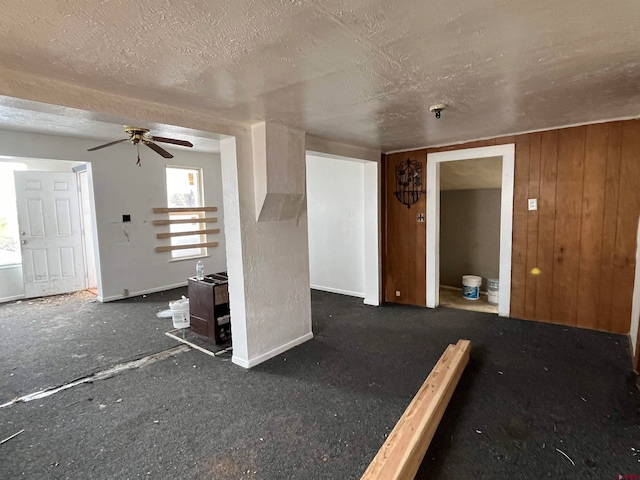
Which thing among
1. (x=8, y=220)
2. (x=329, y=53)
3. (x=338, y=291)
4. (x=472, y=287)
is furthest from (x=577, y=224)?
(x=8, y=220)

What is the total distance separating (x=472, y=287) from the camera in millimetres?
→ 4824

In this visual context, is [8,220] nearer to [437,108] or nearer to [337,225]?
[337,225]

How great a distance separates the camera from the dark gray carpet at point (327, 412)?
181cm

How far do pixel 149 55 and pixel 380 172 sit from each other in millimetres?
3440

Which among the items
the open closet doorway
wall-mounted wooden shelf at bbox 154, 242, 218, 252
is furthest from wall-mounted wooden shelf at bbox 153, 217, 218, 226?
the open closet doorway

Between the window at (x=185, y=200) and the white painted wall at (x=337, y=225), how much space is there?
81.7 inches

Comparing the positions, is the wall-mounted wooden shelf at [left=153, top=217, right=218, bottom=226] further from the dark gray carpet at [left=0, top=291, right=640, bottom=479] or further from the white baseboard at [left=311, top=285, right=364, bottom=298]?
the dark gray carpet at [left=0, top=291, right=640, bottom=479]

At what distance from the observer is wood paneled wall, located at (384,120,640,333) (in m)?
3.26

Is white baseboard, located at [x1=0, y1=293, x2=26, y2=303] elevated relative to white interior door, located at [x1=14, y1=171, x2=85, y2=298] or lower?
lower

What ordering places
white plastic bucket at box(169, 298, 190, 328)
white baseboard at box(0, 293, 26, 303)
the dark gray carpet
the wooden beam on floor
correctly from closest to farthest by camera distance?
the wooden beam on floor, the dark gray carpet, white plastic bucket at box(169, 298, 190, 328), white baseboard at box(0, 293, 26, 303)

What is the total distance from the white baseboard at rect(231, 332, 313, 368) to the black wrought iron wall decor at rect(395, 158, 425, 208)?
88.7 inches

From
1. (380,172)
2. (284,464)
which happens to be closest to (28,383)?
(284,464)

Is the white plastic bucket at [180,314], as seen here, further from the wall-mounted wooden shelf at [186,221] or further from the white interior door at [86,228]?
the white interior door at [86,228]

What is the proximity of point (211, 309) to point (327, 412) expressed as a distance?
5.28ft
